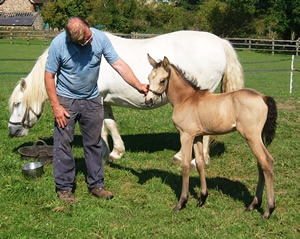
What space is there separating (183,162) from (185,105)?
64cm

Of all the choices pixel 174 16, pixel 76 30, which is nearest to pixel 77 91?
pixel 76 30

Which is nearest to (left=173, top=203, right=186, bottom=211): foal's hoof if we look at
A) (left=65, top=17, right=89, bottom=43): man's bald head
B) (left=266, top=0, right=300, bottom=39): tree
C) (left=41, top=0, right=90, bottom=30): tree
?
(left=65, top=17, right=89, bottom=43): man's bald head

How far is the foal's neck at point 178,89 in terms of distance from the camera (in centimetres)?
446

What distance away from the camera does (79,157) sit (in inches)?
258

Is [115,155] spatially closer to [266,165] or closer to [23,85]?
[23,85]

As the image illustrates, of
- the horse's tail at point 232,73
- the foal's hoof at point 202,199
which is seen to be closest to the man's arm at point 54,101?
the foal's hoof at point 202,199

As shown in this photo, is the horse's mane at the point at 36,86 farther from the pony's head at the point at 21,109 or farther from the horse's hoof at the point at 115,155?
the horse's hoof at the point at 115,155

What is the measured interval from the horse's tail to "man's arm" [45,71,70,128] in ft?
9.45

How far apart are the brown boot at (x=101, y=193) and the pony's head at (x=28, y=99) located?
186 centimetres

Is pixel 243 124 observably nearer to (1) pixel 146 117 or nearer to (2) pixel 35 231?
(2) pixel 35 231

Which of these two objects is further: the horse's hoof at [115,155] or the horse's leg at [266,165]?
the horse's hoof at [115,155]

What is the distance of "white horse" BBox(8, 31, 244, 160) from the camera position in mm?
6129

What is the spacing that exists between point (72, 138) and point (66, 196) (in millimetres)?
691

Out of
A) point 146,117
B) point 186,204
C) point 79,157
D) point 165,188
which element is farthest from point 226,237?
point 146,117
